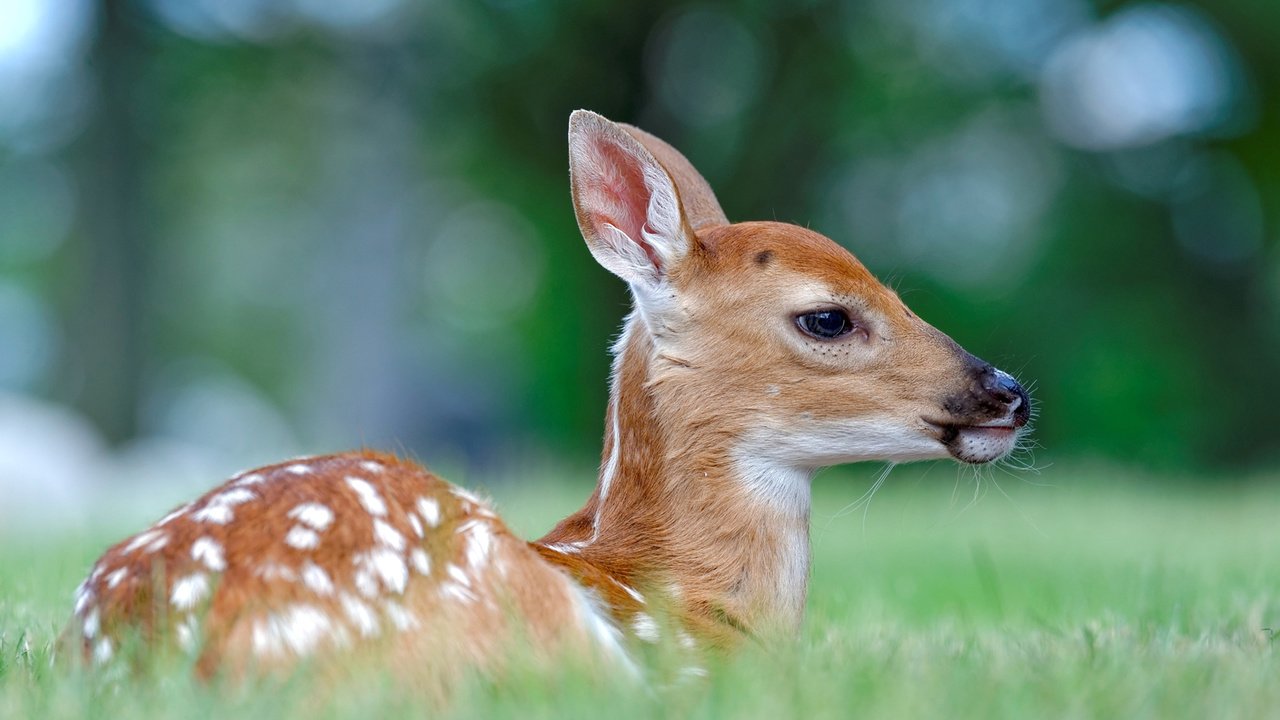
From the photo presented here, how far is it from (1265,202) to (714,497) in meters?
12.6

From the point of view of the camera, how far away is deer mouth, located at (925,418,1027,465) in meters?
3.63

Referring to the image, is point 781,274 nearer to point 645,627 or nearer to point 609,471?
point 609,471

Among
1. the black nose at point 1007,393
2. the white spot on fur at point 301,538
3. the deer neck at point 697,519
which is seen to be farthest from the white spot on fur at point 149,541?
the black nose at point 1007,393

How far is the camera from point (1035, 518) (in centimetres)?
829

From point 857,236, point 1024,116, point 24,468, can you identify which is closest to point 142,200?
point 24,468

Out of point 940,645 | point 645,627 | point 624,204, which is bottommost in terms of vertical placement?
point 940,645

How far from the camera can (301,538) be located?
2.73 meters

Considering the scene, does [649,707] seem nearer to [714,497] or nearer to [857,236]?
[714,497]

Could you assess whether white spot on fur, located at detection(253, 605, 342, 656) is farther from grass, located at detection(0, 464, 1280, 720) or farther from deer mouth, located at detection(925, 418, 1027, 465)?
deer mouth, located at detection(925, 418, 1027, 465)

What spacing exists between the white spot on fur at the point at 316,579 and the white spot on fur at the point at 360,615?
0.03 metres

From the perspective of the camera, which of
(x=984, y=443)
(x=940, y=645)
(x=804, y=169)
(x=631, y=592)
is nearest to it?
(x=631, y=592)

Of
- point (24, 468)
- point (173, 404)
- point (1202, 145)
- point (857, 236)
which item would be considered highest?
point (1202, 145)

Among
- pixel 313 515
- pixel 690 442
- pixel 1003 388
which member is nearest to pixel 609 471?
pixel 690 442

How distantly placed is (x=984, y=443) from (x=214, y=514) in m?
1.78
